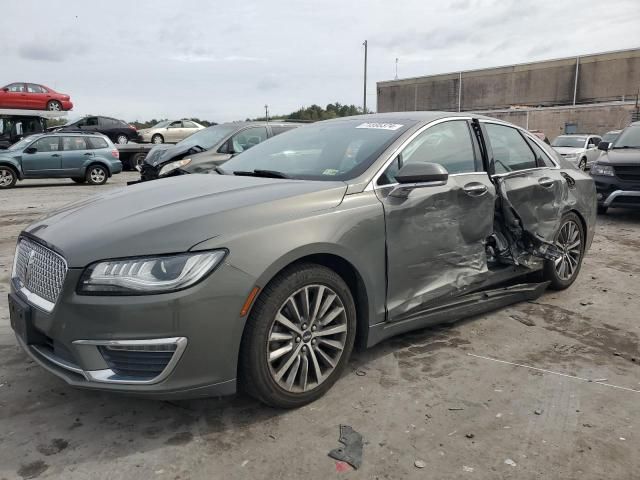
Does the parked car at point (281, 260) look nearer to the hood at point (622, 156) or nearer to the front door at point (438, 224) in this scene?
the front door at point (438, 224)

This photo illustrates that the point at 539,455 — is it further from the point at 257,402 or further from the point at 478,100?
the point at 478,100

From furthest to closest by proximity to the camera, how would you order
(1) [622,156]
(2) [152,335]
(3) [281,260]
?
1. (1) [622,156]
2. (3) [281,260]
3. (2) [152,335]

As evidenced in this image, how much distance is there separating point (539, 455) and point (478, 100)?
74.9 meters

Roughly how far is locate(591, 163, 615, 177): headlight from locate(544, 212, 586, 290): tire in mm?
4505

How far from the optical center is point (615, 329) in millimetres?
4172

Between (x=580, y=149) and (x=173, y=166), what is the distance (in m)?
17.8

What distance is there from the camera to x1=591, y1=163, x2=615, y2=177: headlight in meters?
8.97

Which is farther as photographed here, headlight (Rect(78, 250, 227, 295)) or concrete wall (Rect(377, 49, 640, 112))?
concrete wall (Rect(377, 49, 640, 112))

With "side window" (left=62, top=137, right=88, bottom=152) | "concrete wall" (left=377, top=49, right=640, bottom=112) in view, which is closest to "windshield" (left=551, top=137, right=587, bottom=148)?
"side window" (left=62, top=137, right=88, bottom=152)

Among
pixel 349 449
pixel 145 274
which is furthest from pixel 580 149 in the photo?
pixel 145 274

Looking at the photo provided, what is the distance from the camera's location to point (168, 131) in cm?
2583

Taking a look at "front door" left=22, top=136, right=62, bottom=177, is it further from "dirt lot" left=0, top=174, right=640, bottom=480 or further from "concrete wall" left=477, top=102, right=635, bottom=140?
"concrete wall" left=477, top=102, right=635, bottom=140

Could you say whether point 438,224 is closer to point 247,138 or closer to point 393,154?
point 393,154

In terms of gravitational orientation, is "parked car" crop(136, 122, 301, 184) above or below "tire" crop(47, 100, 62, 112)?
below
